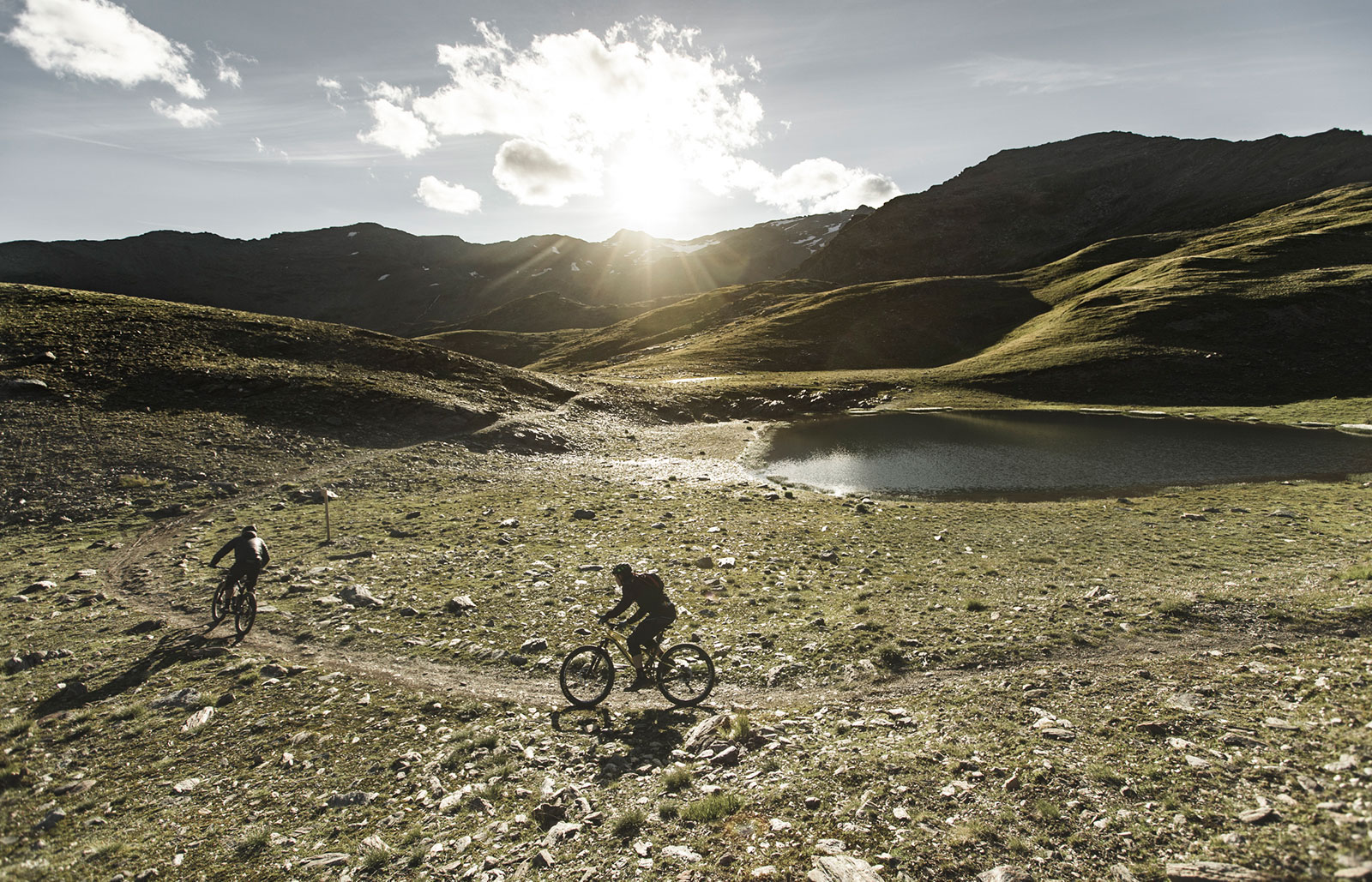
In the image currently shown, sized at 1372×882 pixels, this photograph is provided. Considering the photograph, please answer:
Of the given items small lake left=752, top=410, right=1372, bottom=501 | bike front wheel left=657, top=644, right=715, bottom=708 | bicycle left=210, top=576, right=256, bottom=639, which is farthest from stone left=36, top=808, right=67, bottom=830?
small lake left=752, top=410, right=1372, bottom=501

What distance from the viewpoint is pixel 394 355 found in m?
60.6

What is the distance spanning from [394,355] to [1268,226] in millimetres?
196456

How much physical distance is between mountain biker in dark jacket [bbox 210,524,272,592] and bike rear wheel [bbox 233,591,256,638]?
26cm

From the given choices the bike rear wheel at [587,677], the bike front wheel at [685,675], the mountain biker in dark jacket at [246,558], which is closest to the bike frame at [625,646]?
the bike front wheel at [685,675]

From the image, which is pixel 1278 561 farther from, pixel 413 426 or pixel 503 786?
pixel 413 426

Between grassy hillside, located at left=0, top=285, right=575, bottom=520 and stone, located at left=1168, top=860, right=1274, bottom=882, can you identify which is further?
grassy hillside, located at left=0, top=285, right=575, bottom=520

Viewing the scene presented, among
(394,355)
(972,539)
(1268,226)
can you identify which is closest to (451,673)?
(972,539)

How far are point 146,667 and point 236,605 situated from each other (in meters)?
2.40

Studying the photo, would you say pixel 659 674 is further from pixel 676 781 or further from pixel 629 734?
pixel 676 781

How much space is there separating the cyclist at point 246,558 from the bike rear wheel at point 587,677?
10.4m

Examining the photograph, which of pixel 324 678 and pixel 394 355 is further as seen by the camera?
pixel 394 355

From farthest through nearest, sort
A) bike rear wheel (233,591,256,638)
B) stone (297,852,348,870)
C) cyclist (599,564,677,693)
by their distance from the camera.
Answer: bike rear wheel (233,591,256,638) → cyclist (599,564,677,693) → stone (297,852,348,870)

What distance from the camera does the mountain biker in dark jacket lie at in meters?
16.8

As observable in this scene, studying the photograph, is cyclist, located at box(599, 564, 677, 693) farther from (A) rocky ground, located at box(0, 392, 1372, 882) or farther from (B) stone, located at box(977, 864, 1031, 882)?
(B) stone, located at box(977, 864, 1031, 882)
